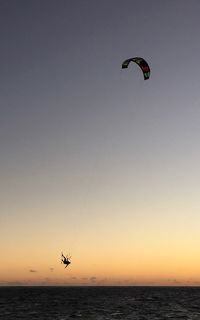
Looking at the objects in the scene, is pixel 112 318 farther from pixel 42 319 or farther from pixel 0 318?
pixel 0 318

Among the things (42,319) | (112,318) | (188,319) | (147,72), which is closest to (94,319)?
(112,318)

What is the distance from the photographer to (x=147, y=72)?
51125mm

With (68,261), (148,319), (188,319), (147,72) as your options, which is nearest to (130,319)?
(148,319)

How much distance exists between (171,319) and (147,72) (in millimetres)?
29308

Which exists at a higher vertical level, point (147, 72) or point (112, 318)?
point (147, 72)

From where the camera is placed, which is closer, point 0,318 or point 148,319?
point 148,319

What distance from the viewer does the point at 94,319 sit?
52.1 meters

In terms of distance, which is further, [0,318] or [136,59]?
[0,318]

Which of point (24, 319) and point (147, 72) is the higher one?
point (147, 72)

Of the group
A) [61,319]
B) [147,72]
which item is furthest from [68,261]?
[147,72]

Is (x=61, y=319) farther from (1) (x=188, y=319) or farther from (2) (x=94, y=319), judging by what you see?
(1) (x=188, y=319)

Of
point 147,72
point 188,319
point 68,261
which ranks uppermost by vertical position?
point 147,72

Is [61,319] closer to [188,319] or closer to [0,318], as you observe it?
[0,318]

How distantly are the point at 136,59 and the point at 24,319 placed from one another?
3407 centimetres
